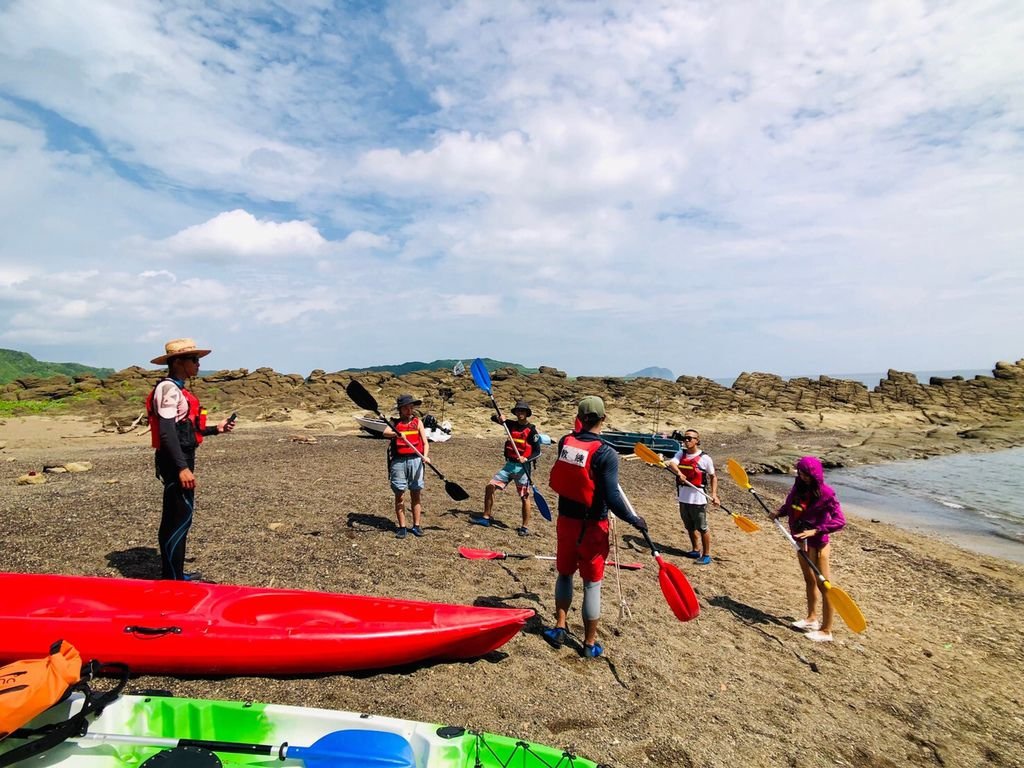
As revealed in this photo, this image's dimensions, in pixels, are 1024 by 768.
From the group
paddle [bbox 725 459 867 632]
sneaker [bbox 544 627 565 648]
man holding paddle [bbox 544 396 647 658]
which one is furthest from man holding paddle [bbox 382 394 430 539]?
paddle [bbox 725 459 867 632]

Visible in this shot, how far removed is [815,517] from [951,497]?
1503cm

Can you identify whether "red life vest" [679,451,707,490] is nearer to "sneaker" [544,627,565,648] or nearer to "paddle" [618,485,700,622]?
"paddle" [618,485,700,622]

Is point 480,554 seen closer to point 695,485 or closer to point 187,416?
point 695,485

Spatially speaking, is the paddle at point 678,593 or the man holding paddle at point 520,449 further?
the man holding paddle at point 520,449

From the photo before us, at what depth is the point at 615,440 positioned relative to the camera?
20.6 m

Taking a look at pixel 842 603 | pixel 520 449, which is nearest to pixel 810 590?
pixel 842 603

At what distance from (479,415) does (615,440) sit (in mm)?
11561

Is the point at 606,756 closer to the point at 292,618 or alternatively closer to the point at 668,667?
the point at 668,667

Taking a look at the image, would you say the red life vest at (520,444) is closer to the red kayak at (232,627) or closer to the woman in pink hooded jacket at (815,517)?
the woman in pink hooded jacket at (815,517)

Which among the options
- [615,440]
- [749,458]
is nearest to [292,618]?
[615,440]

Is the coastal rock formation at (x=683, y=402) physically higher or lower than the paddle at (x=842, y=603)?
higher

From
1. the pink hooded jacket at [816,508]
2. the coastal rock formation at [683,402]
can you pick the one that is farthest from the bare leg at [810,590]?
the coastal rock formation at [683,402]

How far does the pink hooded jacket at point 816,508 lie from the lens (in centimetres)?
529

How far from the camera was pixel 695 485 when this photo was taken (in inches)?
302
